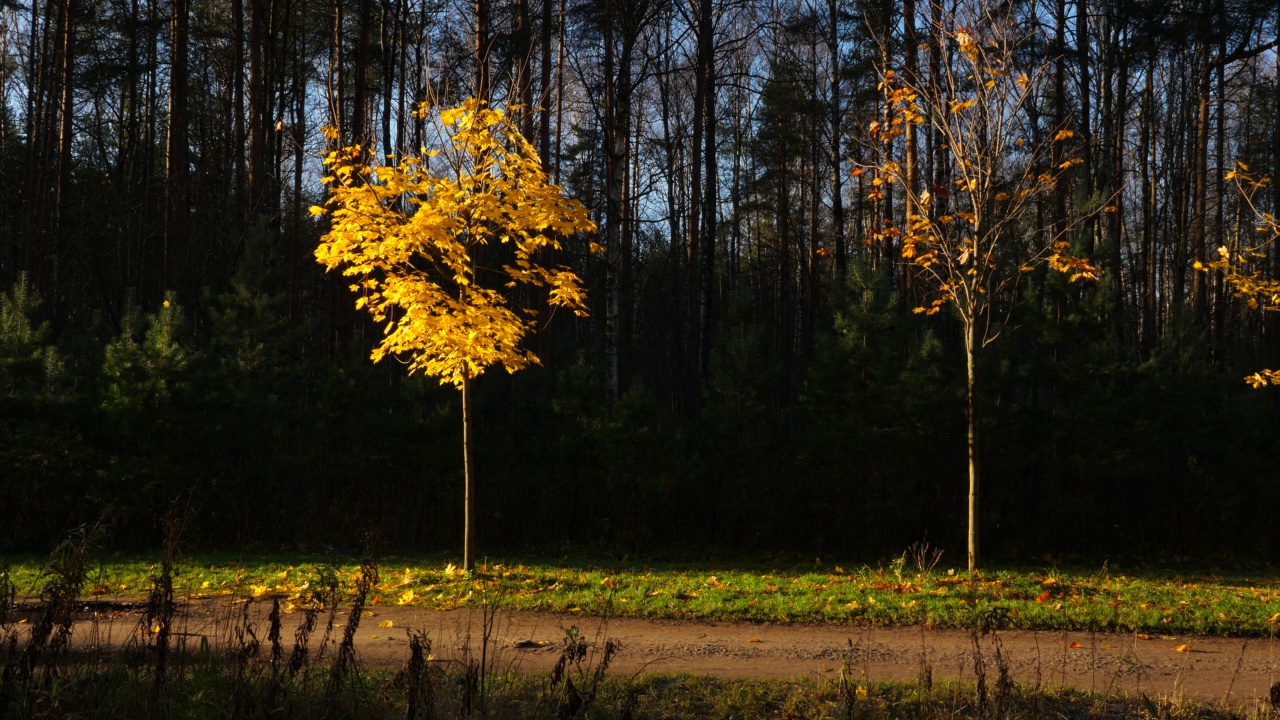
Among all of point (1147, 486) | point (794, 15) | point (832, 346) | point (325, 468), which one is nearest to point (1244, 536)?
point (1147, 486)

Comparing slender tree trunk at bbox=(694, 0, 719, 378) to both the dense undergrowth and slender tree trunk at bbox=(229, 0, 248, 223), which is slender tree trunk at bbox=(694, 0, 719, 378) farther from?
slender tree trunk at bbox=(229, 0, 248, 223)

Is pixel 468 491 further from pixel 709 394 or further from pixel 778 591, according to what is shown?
pixel 709 394

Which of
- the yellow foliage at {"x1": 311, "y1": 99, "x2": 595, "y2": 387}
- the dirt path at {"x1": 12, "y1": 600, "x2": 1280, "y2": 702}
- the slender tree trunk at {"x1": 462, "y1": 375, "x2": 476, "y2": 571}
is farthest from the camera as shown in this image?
the slender tree trunk at {"x1": 462, "y1": 375, "x2": 476, "y2": 571}

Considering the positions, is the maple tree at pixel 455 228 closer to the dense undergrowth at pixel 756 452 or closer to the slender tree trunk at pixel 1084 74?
the dense undergrowth at pixel 756 452

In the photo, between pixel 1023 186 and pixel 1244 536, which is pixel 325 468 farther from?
pixel 1244 536

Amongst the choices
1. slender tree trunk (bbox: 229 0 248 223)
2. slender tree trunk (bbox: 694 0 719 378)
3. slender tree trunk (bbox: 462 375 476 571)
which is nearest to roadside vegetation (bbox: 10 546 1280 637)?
slender tree trunk (bbox: 462 375 476 571)

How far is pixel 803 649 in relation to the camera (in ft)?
23.8

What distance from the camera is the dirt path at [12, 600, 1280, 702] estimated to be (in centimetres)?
629

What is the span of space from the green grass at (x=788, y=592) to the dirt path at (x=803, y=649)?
292mm

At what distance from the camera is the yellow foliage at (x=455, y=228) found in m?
9.57

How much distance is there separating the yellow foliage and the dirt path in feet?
9.22

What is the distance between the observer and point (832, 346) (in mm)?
14836

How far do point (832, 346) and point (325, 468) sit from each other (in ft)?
27.0

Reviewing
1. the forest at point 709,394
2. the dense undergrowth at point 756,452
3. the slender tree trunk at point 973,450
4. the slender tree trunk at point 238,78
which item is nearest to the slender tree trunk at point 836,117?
the forest at point 709,394
